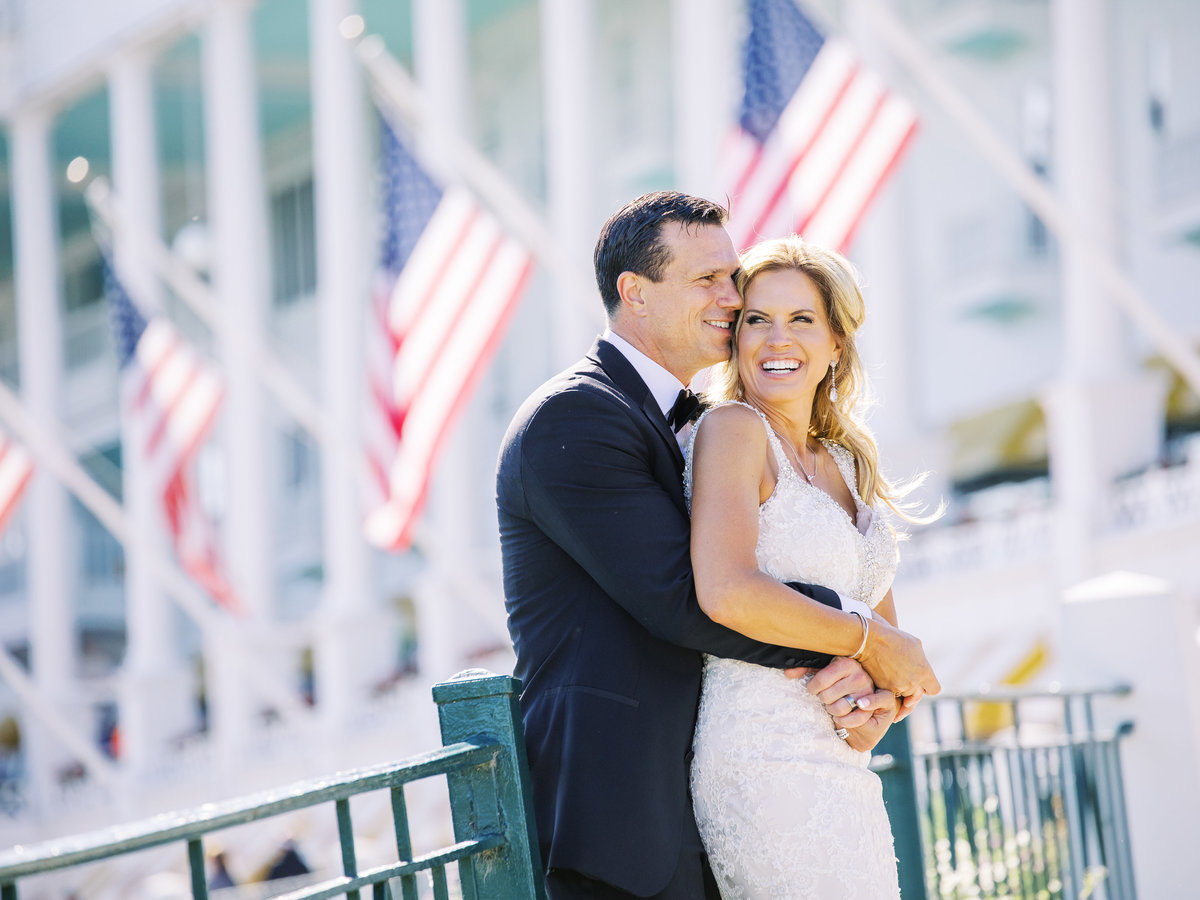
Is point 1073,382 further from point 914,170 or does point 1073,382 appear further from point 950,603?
point 914,170

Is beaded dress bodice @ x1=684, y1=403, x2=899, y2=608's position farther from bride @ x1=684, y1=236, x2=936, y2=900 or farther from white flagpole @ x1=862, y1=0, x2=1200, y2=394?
white flagpole @ x1=862, y1=0, x2=1200, y2=394

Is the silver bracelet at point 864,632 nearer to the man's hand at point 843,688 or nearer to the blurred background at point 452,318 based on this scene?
the man's hand at point 843,688

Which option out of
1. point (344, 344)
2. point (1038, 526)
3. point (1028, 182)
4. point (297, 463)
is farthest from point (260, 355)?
point (297, 463)

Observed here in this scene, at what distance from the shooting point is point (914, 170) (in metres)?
22.1

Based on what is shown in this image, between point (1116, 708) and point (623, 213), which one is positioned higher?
point (623, 213)

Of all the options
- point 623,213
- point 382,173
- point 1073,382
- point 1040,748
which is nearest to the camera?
point 623,213

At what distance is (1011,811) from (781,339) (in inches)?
Answer: 108

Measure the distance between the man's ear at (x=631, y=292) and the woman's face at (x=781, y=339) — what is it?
26 centimetres

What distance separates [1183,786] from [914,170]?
16725 millimetres

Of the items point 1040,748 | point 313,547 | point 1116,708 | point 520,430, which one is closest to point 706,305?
point 520,430

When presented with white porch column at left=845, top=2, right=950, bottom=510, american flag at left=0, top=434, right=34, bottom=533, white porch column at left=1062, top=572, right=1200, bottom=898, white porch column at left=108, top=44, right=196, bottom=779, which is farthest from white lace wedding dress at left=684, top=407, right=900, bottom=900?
white porch column at left=108, top=44, right=196, bottom=779

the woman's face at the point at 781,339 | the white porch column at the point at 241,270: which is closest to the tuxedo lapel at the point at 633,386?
the woman's face at the point at 781,339

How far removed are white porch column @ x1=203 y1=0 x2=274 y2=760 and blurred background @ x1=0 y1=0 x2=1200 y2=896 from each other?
6cm

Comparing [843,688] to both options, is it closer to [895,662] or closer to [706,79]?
[895,662]
